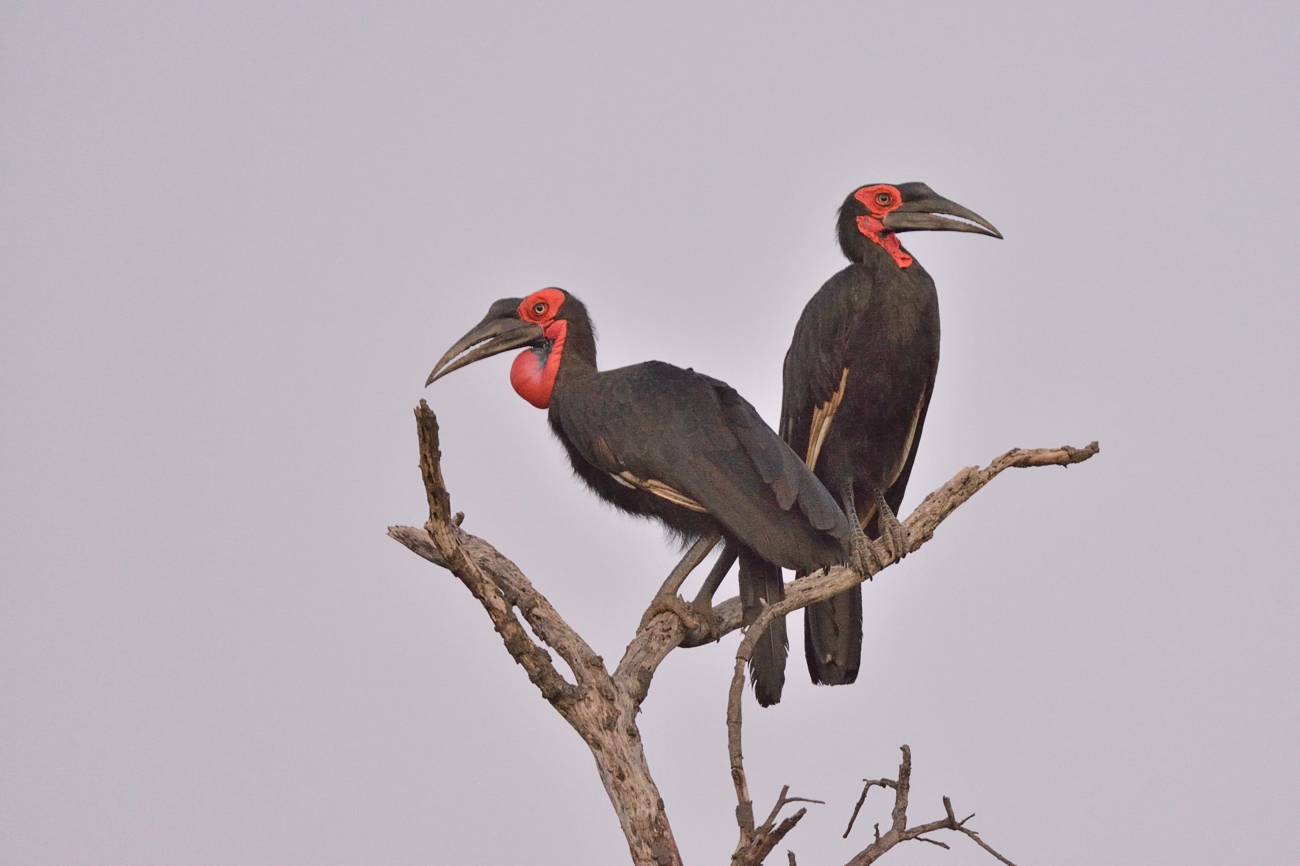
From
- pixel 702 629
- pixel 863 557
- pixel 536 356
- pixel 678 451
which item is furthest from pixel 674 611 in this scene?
pixel 536 356

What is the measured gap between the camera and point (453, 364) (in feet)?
19.8

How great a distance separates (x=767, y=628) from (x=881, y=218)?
2.16 meters

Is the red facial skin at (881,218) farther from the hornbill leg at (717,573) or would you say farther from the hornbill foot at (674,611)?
the hornbill foot at (674,611)

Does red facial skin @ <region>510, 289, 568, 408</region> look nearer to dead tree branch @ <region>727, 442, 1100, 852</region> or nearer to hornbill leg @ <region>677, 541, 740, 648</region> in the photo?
hornbill leg @ <region>677, 541, 740, 648</region>

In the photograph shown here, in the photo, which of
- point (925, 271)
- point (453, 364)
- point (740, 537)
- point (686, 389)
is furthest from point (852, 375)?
point (453, 364)

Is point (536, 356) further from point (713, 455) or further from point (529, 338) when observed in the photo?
point (713, 455)

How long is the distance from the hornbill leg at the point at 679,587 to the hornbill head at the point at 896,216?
1.75 m

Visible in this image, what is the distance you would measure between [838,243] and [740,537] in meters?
2.23

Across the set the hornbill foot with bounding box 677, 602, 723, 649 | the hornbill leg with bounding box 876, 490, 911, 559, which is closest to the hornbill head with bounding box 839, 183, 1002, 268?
the hornbill leg with bounding box 876, 490, 911, 559

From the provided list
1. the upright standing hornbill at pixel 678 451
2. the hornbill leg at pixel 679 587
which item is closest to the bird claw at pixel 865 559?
the upright standing hornbill at pixel 678 451

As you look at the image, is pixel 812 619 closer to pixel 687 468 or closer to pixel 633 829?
pixel 687 468

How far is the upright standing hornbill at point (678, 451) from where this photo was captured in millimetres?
5090

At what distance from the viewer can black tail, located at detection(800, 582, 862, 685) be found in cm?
636

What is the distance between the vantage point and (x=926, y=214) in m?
6.46
